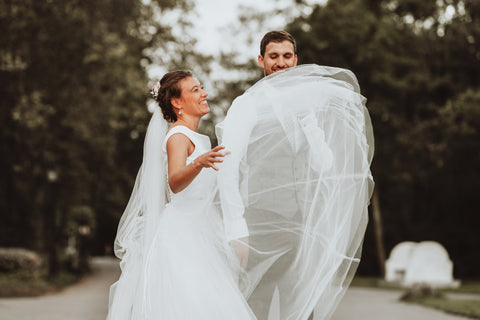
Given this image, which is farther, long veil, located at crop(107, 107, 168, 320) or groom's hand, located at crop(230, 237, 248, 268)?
long veil, located at crop(107, 107, 168, 320)

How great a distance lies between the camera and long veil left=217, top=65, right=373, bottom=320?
13.2 feet

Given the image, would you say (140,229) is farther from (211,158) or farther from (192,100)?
(211,158)

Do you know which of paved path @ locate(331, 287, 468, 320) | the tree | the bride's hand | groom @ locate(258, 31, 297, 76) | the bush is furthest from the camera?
the bush

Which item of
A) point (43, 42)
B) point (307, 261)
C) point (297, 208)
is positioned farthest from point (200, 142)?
point (43, 42)

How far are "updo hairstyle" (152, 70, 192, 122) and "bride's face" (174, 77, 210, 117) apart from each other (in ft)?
0.12

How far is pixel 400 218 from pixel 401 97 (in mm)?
7203

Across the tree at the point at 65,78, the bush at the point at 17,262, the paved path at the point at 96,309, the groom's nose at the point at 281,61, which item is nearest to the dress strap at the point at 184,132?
the groom's nose at the point at 281,61

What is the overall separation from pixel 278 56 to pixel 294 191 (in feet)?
3.39

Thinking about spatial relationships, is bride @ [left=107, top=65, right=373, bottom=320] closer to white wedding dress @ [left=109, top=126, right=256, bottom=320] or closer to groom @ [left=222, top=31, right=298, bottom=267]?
white wedding dress @ [left=109, top=126, right=256, bottom=320]

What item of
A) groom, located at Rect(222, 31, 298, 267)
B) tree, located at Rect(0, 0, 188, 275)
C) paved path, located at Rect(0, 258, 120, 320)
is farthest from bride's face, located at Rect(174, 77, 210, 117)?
tree, located at Rect(0, 0, 188, 275)

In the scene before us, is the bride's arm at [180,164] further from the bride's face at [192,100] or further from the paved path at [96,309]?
the paved path at [96,309]

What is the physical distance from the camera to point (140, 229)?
4.64 meters

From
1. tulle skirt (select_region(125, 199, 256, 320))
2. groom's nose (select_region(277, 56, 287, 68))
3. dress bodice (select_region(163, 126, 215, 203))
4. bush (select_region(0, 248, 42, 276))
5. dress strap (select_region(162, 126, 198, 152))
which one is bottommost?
bush (select_region(0, 248, 42, 276))

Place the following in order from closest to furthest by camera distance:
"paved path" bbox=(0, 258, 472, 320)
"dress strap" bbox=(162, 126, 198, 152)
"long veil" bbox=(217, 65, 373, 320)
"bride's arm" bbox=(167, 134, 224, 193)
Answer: "bride's arm" bbox=(167, 134, 224, 193) < "long veil" bbox=(217, 65, 373, 320) < "dress strap" bbox=(162, 126, 198, 152) < "paved path" bbox=(0, 258, 472, 320)
